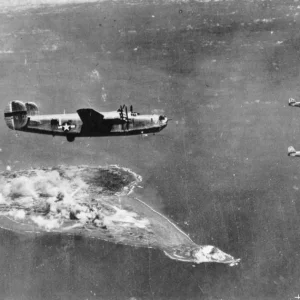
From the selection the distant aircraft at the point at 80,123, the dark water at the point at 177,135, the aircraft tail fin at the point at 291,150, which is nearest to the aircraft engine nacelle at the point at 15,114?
the distant aircraft at the point at 80,123

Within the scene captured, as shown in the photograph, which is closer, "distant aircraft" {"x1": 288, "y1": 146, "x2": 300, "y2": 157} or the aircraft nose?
"distant aircraft" {"x1": 288, "y1": 146, "x2": 300, "y2": 157}

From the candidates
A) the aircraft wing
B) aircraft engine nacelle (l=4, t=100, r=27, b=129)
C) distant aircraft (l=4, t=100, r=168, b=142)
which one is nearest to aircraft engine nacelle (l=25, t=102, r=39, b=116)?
distant aircraft (l=4, t=100, r=168, b=142)

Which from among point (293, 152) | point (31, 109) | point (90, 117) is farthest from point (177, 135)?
point (31, 109)

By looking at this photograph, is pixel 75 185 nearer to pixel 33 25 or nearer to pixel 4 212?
pixel 4 212

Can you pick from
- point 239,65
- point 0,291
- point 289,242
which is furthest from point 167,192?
point 0,291

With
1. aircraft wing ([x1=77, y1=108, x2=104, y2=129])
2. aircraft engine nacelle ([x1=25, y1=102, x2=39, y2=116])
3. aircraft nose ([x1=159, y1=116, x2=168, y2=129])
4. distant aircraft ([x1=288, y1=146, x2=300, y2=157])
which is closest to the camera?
aircraft wing ([x1=77, y1=108, x2=104, y2=129])

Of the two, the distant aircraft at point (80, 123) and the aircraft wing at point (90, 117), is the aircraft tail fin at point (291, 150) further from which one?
the aircraft wing at point (90, 117)

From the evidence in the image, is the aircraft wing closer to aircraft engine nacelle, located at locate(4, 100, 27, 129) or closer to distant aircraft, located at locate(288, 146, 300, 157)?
aircraft engine nacelle, located at locate(4, 100, 27, 129)

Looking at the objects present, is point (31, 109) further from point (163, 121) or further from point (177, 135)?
point (177, 135)
